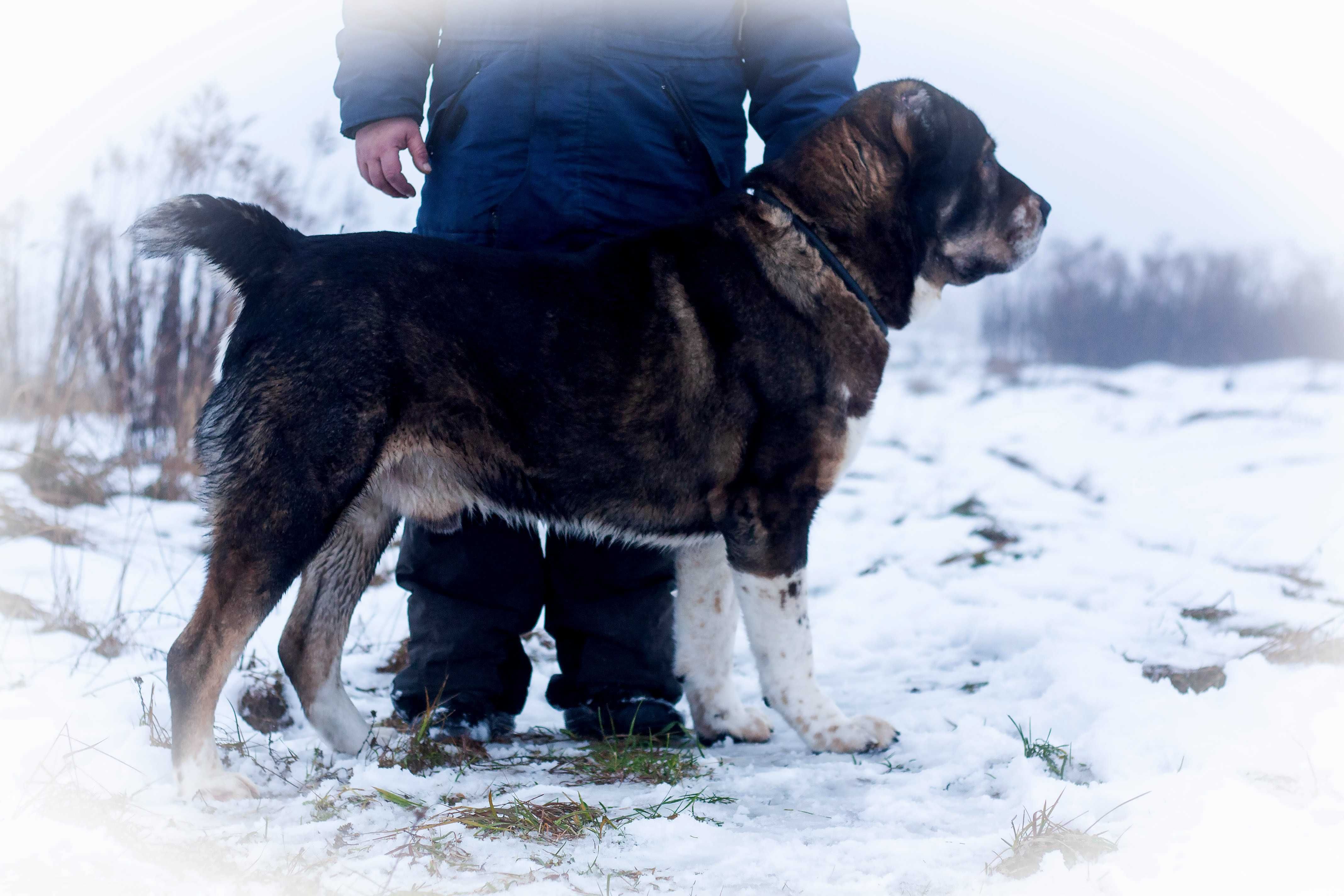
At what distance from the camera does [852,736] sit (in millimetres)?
2564

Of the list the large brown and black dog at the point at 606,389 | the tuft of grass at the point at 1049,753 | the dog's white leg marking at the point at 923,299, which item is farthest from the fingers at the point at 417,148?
the tuft of grass at the point at 1049,753

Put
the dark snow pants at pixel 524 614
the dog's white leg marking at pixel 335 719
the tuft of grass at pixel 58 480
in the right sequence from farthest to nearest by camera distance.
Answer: the tuft of grass at pixel 58 480, the dark snow pants at pixel 524 614, the dog's white leg marking at pixel 335 719

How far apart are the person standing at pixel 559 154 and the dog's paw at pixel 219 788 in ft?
1.90

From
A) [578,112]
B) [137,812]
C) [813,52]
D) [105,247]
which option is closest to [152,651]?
[137,812]

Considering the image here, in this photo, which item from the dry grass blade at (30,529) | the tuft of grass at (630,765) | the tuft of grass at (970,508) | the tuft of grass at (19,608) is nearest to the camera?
the tuft of grass at (630,765)

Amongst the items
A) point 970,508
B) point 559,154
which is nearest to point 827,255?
point 559,154

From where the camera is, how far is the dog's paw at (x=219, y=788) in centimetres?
203

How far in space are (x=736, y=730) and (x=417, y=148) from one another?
1.86 m

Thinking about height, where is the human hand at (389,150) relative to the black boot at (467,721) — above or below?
above

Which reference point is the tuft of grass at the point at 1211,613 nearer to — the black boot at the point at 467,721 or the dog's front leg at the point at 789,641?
the dog's front leg at the point at 789,641

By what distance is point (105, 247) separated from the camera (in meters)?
5.07

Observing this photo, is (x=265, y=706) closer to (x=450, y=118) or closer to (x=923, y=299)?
(x=450, y=118)

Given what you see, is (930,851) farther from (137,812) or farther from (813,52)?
(813,52)

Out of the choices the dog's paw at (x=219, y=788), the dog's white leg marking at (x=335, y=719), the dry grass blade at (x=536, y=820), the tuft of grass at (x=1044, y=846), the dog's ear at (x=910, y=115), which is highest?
the dog's ear at (x=910, y=115)
